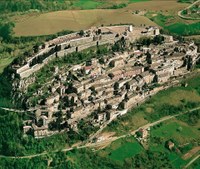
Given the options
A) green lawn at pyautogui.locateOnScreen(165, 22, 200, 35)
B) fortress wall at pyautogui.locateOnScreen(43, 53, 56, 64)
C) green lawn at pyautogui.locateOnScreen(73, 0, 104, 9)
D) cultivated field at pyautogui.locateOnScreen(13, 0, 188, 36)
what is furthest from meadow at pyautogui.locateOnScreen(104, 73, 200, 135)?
green lawn at pyautogui.locateOnScreen(73, 0, 104, 9)

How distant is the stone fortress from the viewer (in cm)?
4581

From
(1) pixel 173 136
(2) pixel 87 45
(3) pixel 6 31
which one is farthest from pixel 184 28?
(1) pixel 173 136

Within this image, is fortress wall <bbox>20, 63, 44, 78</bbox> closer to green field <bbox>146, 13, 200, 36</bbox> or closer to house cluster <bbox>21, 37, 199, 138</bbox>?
house cluster <bbox>21, 37, 199, 138</bbox>

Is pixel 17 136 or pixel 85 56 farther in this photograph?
pixel 85 56

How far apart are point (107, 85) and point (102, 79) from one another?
83cm

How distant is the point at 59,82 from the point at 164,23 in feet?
88.0

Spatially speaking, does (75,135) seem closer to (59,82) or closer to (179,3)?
(59,82)

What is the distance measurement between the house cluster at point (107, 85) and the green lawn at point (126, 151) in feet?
9.80

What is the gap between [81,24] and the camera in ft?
242

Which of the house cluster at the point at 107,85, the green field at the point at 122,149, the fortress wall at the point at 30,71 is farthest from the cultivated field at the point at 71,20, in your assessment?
the green field at the point at 122,149

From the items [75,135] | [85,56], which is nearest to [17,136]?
[75,135]

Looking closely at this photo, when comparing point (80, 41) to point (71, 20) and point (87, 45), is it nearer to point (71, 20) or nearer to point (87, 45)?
point (87, 45)

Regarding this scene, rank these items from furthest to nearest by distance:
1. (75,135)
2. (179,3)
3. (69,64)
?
(179,3)
(69,64)
(75,135)

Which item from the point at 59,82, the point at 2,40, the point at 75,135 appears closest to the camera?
the point at 75,135
